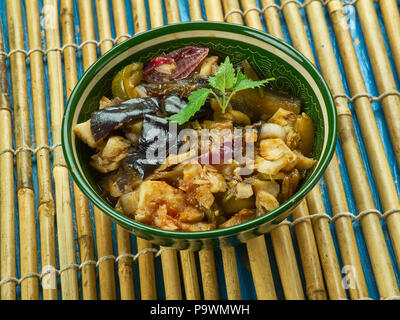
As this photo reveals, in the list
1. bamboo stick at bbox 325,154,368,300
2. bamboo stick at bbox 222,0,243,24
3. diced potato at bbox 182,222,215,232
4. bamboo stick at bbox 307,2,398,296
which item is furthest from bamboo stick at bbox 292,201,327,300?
bamboo stick at bbox 222,0,243,24

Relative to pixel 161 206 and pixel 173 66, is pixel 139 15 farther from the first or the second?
pixel 161 206

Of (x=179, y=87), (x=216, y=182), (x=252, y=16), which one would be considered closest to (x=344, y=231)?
(x=216, y=182)

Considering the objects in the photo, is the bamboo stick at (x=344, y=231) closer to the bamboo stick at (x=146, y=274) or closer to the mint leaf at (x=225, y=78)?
the mint leaf at (x=225, y=78)

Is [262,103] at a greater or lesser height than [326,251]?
greater

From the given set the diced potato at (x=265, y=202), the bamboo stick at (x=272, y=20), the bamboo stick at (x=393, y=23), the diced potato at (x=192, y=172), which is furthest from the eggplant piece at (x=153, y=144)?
the bamboo stick at (x=393, y=23)
